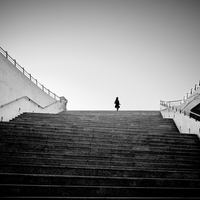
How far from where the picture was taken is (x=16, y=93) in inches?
400

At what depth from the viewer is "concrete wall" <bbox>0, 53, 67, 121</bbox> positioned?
8859 millimetres

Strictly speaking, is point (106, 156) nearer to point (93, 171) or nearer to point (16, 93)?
point (93, 171)

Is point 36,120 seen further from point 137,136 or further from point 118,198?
point 118,198

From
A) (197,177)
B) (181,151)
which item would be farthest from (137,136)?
(197,177)

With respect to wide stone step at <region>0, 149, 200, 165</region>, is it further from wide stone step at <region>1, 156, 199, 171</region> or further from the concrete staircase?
wide stone step at <region>1, 156, 199, 171</region>

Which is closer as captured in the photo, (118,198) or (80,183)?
(118,198)

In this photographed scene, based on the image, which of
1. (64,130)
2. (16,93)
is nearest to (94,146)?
(64,130)

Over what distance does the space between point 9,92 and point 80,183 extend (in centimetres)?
731

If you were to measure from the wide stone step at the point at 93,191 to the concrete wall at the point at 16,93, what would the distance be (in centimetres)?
591

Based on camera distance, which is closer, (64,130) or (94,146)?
(94,146)

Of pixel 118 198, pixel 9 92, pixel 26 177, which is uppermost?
pixel 9 92

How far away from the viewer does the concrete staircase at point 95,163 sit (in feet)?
12.8

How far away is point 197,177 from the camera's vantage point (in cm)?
466

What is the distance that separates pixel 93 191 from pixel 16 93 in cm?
826
